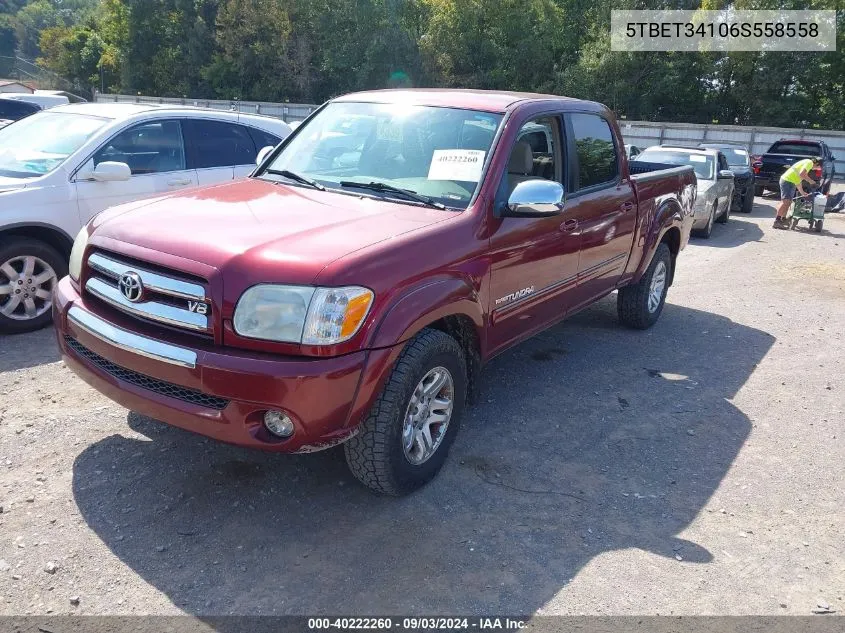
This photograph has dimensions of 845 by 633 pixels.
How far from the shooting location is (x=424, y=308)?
3367mm

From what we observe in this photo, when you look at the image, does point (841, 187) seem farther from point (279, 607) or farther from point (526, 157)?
point (279, 607)

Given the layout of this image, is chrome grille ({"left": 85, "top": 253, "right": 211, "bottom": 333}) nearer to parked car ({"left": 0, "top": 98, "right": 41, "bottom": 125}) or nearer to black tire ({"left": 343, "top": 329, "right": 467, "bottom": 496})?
black tire ({"left": 343, "top": 329, "right": 467, "bottom": 496})

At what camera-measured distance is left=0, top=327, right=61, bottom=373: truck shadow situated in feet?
16.7

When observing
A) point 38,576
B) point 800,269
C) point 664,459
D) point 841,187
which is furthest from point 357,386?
point 841,187

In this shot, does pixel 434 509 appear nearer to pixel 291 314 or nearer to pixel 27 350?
pixel 291 314

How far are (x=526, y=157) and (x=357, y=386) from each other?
2.12 metres

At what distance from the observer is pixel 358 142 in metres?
4.42

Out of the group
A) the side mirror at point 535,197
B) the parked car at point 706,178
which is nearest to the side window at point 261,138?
the side mirror at point 535,197

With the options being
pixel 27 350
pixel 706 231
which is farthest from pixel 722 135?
pixel 27 350

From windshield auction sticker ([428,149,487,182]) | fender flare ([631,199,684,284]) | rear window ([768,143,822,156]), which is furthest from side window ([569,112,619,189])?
rear window ([768,143,822,156])

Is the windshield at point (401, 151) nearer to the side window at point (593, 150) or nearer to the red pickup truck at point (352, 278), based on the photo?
the red pickup truck at point (352, 278)

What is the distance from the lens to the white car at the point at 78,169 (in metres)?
5.62

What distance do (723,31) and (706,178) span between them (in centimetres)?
2622

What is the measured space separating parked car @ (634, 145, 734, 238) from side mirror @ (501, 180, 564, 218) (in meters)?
8.64
